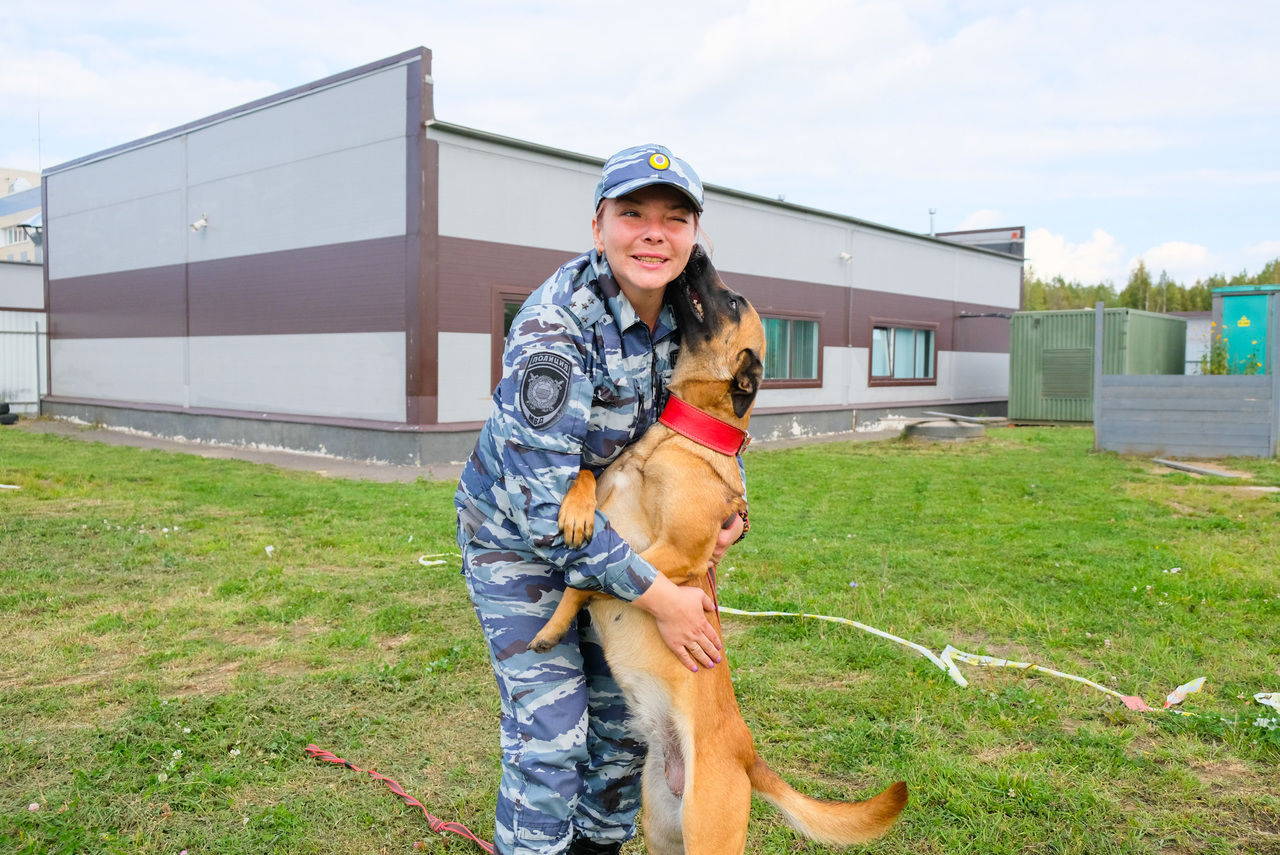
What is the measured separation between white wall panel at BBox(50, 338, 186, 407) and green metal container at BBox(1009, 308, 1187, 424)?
1964cm

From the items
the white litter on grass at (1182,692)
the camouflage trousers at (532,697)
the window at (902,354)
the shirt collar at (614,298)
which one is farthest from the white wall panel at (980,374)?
the camouflage trousers at (532,697)

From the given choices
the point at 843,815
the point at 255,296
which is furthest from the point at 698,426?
the point at 255,296

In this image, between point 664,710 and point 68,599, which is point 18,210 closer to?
point 68,599

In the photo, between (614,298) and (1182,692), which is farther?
(1182,692)

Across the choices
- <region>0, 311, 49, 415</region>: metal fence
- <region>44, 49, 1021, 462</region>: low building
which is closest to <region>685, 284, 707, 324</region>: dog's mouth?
<region>44, 49, 1021, 462</region>: low building

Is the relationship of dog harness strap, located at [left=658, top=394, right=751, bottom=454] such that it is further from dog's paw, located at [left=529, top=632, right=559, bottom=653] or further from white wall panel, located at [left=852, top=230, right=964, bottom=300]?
white wall panel, located at [left=852, top=230, right=964, bottom=300]

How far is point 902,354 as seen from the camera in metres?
22.5

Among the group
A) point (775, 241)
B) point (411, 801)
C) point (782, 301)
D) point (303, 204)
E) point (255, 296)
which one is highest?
point (775, 241)

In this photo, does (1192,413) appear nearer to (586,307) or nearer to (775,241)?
(775,241)

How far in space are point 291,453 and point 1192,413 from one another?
1445 cm

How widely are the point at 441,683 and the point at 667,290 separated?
257 centimetres

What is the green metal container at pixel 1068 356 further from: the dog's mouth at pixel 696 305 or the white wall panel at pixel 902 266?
the dog's mouth at pixel 696 305

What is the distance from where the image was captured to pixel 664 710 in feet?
7.42

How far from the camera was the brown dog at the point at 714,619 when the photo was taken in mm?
2170
